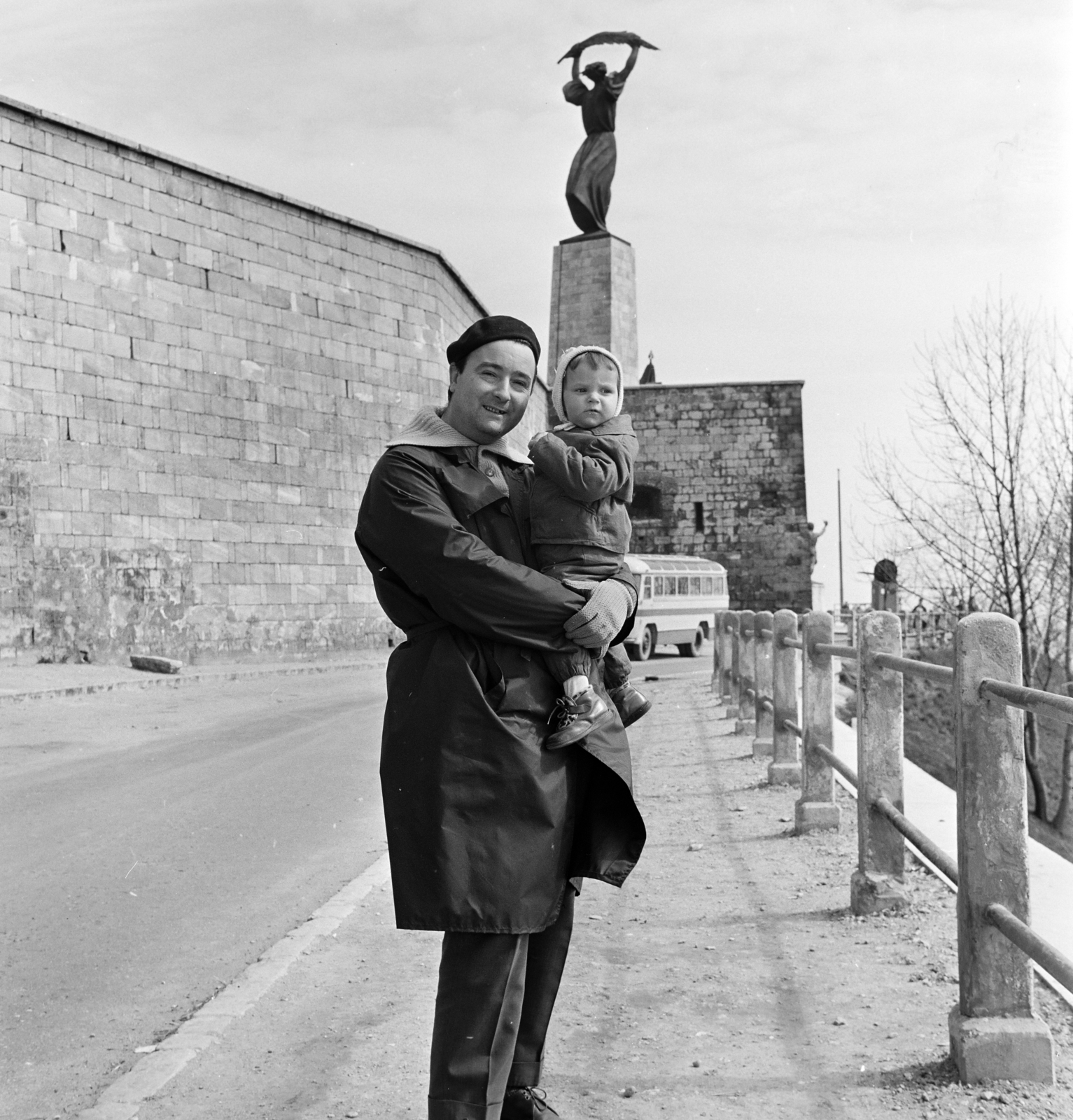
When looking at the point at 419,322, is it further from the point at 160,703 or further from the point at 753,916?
the point at 753,916

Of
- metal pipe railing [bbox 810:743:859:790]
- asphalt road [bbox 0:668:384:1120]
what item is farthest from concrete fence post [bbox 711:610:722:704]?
metal pipe railing [bbox 810:743:859:790]

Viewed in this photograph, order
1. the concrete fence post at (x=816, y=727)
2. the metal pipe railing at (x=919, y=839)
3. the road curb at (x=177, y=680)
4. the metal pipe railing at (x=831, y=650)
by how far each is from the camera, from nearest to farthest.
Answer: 1. the metal pipe railing at (x=919, y=839)
2. the metal pipe railing at (x=831, y=650)
3. the concrete fence post at (x=816, y=727)
4. the road curb at (x=177, y=680)

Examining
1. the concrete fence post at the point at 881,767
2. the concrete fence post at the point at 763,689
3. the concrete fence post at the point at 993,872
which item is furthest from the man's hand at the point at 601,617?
the concrete fence post at the point at 763,689

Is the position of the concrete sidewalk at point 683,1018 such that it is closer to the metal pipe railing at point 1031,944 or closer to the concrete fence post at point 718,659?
the metal pipe railing at point 1031,944

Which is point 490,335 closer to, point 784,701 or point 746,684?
point 784,701

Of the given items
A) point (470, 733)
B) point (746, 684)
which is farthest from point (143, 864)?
point (746, 684)

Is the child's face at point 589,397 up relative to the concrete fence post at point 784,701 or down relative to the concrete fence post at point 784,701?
up

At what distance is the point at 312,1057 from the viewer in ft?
11.1

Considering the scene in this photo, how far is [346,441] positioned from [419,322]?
2.96 meters

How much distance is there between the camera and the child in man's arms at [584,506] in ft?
8.48

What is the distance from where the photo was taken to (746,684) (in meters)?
11.5

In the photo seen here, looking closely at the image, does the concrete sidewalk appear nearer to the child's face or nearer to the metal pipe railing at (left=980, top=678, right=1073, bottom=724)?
the metal pipe railing at (left=980, top=678, right=1073, bottom=724)

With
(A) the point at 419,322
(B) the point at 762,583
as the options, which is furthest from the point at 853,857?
(B) the point at 762,583

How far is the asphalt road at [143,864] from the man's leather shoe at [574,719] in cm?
164
